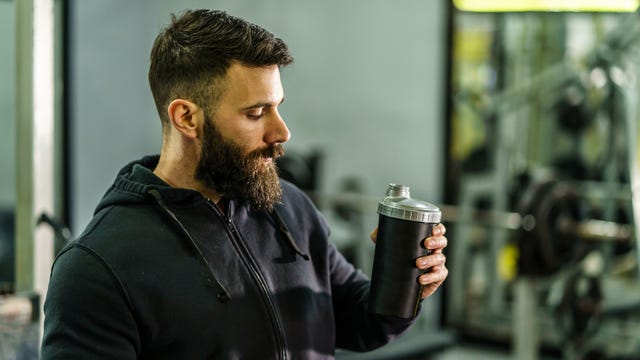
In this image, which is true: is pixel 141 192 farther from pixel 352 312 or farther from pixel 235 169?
pixel 352 312

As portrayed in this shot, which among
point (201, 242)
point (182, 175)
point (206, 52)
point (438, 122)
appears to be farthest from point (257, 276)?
point (438, 122)

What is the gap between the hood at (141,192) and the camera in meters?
1.32

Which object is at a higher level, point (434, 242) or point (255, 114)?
point (255, 114)

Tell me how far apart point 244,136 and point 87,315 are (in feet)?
1.20

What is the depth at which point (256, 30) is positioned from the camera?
133cm

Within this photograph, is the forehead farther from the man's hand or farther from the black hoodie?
the man's hand

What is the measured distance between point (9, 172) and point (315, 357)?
3164 mm

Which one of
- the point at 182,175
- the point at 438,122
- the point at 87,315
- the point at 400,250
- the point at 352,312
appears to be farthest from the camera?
the point at 438,122

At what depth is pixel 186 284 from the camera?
1251 millimetres

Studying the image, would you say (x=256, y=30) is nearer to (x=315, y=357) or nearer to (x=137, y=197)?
(x=137, y=197)

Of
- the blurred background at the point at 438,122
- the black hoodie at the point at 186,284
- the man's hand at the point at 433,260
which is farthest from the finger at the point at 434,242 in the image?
the blurred background at the point at 438,122

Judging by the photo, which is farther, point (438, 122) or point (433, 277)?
point (438, 122)

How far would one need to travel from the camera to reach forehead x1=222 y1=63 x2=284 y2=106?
1.29 meters

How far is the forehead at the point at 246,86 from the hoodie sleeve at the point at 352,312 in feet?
1.33
